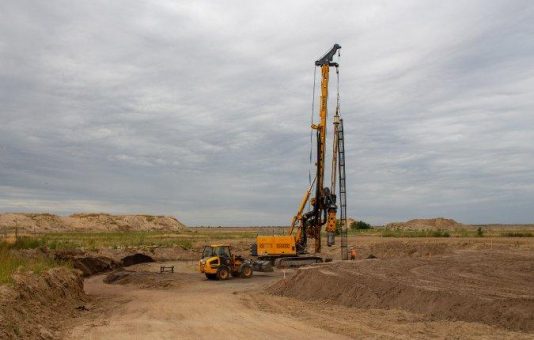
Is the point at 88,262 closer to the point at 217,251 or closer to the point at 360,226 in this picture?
the point at 217,251

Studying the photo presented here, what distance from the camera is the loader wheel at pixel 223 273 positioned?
30.8 meters

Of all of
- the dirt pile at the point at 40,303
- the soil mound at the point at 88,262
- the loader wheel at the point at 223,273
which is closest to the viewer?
the dirt pile at the point at 40,303

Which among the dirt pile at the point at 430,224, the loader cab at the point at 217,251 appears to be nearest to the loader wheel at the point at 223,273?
the loader cab at the point at 217,251

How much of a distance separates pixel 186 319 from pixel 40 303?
4742 millimetres

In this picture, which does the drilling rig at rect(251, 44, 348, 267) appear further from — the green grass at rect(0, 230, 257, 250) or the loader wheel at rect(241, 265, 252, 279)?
the green grass at rect(0, 230, 257, 250)

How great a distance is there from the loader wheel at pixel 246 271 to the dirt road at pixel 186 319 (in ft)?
17.4

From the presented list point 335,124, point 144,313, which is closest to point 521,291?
point 144,313

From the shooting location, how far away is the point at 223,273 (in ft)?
102

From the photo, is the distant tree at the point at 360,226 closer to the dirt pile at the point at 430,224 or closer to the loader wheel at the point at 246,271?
the dirt pile at the point at 430,224

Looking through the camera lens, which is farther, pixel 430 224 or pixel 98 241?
pixel 430 224

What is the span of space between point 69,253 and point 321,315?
2825cm

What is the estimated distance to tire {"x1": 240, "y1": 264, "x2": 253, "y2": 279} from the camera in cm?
3209

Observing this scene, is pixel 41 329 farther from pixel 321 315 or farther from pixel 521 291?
pixel 521 291

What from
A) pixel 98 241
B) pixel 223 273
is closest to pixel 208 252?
pixel 223 273
